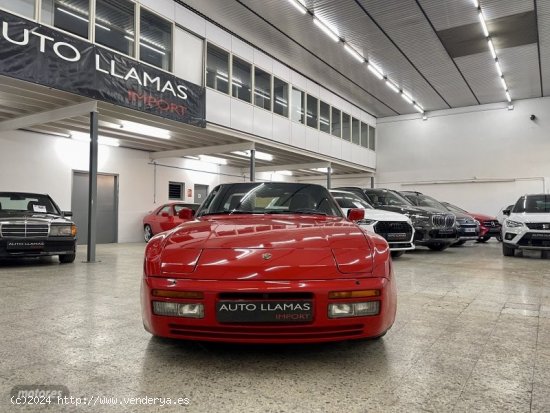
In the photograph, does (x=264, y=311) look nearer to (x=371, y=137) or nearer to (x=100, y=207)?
(x=100, y=207)

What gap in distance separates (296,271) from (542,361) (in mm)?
1639

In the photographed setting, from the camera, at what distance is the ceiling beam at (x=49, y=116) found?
812 cm

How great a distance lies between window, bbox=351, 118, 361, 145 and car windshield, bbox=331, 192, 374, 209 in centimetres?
1082

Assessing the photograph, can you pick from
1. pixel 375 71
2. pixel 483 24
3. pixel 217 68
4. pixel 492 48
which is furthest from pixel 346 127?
pixel 217 68

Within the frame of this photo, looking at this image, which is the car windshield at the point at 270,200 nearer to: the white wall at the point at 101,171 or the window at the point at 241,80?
the window at the point at 241,80

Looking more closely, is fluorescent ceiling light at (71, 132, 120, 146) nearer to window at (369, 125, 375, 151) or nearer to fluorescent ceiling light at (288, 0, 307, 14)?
fluorescent ceiling light at (288, 0, 307, 14)

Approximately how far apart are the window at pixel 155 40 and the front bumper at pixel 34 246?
15.1 ft

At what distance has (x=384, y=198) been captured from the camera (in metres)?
9.20

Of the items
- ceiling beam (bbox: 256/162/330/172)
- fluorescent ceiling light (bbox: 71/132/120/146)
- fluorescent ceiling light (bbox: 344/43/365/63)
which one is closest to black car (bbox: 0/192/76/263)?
fluorescent ceiling light (bbox: 71/132/120/146)

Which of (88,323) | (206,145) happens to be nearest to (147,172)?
(206,145)

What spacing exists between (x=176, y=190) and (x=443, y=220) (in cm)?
987

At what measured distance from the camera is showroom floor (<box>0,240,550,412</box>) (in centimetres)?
188

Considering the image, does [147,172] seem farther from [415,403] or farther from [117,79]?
[415,403]

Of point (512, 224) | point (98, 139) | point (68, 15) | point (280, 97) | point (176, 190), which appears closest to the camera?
point (68, 15)
